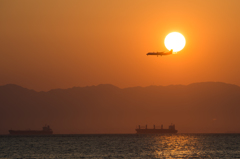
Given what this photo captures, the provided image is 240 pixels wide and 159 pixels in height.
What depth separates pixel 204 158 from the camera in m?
92.1

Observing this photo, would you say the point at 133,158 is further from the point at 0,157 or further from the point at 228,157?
the point at 0,157

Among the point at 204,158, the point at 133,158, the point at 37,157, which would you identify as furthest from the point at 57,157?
the point at 204,158

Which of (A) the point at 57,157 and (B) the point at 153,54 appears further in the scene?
(B) the point at 153,54

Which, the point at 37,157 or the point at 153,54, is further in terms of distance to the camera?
the point at 153,54

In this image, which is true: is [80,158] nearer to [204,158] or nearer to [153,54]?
[204,158]

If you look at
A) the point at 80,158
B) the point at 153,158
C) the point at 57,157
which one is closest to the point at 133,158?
the point at 153,158

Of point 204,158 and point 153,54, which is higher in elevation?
point 153,54

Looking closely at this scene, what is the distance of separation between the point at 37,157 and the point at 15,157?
510 centimetres

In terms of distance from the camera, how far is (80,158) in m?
94.0

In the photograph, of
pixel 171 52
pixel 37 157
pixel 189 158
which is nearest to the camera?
pixel 189 158

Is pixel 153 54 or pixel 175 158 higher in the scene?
pixel 153 54

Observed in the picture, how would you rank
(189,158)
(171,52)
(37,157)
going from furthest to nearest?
1. (171,52)
2. (37,157)
3. (189,158)

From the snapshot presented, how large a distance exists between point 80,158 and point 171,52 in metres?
60.3

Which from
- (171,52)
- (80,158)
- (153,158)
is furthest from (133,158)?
(171,52)
